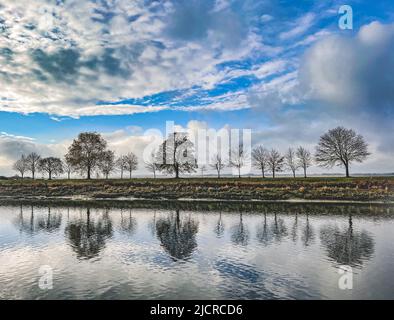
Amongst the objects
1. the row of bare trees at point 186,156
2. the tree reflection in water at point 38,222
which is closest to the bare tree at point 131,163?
the row of bare trees at point 186,156

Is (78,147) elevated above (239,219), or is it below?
above

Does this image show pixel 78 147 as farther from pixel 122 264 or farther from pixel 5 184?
pixel 122 264

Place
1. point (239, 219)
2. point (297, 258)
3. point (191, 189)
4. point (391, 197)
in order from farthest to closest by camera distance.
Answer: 1. point (191, 189)
2. point (391, 197)
3. point (239, 219)
4. point (297, 258)

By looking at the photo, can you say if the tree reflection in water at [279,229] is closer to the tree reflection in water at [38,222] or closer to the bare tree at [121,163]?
the tree reflection in water at [38,222]

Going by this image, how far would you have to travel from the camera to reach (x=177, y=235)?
92.8 feet

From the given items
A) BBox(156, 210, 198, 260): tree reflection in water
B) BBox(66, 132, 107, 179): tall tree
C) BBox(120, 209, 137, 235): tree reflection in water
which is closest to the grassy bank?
A: BBox(66, 132, 107, 179): tall tree

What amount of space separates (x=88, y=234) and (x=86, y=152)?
69.3 metres

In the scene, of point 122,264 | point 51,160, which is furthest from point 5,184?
point 122,264

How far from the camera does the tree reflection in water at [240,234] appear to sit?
25.7 meters

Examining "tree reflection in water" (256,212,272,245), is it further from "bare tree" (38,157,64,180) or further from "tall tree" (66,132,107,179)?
"bare tree" (38,157,64,180)

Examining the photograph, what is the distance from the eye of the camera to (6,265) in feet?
63.4

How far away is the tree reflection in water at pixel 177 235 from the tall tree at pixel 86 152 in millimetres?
59433

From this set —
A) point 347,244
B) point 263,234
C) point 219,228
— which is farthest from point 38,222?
point 347,244
